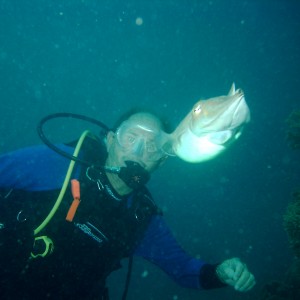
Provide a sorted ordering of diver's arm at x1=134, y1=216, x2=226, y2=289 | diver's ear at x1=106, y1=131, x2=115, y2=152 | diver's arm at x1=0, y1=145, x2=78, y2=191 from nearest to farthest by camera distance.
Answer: diver's arm at x1=0, y1=145, x2=78, y2=191, diver's arm at x1=134, y1=216, x2=226, y2=289, diver's ear at x1=106, y1=131, x2=115, y2=152

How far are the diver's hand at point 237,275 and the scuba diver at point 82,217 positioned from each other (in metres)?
0.01

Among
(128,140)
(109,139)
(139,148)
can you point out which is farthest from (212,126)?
(109,139)

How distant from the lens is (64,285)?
126 inches

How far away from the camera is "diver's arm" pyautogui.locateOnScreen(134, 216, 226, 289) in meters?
3.79

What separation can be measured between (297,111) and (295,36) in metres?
38.1

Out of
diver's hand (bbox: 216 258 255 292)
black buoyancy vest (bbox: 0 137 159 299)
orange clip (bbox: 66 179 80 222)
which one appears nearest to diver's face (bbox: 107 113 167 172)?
black buoyancy vest (bbox: 0 137 159 299)

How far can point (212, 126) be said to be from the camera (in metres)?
2.05

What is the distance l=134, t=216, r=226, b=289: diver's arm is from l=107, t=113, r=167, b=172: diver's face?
1.23m

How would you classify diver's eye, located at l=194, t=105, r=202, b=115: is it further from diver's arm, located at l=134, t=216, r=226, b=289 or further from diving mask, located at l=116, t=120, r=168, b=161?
diver's arm, located at l=134, t=216, r=226, b=289

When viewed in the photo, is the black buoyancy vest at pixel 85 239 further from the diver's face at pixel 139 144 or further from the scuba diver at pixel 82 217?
the diver's face at pixel 139 144

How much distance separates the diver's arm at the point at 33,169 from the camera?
3.02m

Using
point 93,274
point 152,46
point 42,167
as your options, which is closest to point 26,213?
point 42,167

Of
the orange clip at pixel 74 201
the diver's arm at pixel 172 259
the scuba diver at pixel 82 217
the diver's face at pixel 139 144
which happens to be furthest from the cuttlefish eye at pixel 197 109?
the diver's arm at pixel 172 259

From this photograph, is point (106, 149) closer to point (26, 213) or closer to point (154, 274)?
point (26, 213)
